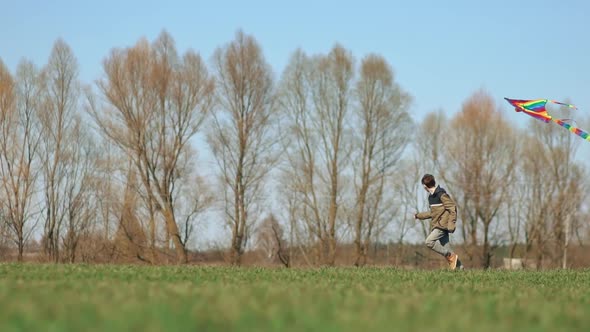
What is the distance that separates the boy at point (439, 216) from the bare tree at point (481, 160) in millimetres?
31698

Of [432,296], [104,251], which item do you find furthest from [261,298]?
[104,251]

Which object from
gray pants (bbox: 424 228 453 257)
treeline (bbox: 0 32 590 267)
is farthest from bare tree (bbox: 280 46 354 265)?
gray pants (bbox: 424 228 453 257)

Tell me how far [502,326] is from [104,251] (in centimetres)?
3217

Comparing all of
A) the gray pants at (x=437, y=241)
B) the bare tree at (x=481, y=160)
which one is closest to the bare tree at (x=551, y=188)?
the bare tree at (x=481, y=160)

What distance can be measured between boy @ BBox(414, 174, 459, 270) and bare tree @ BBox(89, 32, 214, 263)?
21.9m

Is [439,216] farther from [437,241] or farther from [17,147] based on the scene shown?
[17,147]

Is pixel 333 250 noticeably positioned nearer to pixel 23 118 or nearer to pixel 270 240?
pixel 270 240

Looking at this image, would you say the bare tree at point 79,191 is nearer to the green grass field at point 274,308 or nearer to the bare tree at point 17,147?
the bare tree at point 17,147

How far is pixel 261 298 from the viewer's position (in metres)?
7.06

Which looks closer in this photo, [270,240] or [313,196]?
[270,240]

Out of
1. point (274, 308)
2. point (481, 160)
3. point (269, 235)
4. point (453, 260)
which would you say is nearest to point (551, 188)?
point (481, 160)

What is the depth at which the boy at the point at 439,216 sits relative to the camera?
16391 mm

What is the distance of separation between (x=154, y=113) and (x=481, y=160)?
1883 cm

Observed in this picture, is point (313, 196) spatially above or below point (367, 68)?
below
